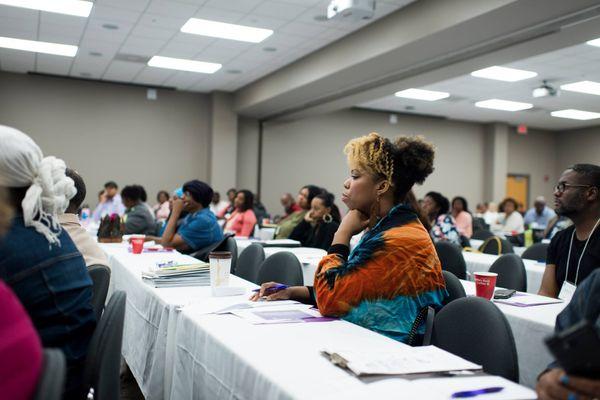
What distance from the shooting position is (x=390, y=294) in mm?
1805

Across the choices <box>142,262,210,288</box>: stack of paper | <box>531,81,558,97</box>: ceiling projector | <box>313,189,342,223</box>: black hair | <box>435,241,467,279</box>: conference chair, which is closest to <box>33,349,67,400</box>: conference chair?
<box>142,262,210,288</box>: stack of paper

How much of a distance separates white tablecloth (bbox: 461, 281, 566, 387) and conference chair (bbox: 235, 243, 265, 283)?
5.38 ft

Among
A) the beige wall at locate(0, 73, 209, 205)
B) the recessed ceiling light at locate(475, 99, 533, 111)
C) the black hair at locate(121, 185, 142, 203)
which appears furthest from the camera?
the recessed ceiling light at locate(475, 99, 533, 111)

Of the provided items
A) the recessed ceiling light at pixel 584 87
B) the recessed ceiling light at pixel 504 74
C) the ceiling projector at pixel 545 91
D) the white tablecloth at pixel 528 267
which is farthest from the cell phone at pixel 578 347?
the recessed ceiling light at pixel 584 87

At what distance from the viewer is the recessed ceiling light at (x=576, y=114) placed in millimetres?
12742

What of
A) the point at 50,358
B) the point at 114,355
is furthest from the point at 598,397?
the point at 114,355

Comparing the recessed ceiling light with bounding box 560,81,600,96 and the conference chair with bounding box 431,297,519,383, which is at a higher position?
the recessed ceiling light with bounding box 560,81,600,96

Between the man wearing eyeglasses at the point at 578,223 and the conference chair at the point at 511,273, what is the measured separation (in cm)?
29

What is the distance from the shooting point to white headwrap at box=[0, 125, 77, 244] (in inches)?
55.2

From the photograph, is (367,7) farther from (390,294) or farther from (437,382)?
(437,382)

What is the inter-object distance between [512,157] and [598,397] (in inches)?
617

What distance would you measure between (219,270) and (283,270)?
767mm

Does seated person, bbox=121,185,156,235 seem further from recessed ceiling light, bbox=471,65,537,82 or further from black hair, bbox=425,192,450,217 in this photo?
recessed ceiling light, bbox=471,65,537,82

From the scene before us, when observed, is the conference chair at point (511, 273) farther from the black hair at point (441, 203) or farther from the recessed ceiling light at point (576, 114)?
the recessed ceiling light at point (576, 114)
